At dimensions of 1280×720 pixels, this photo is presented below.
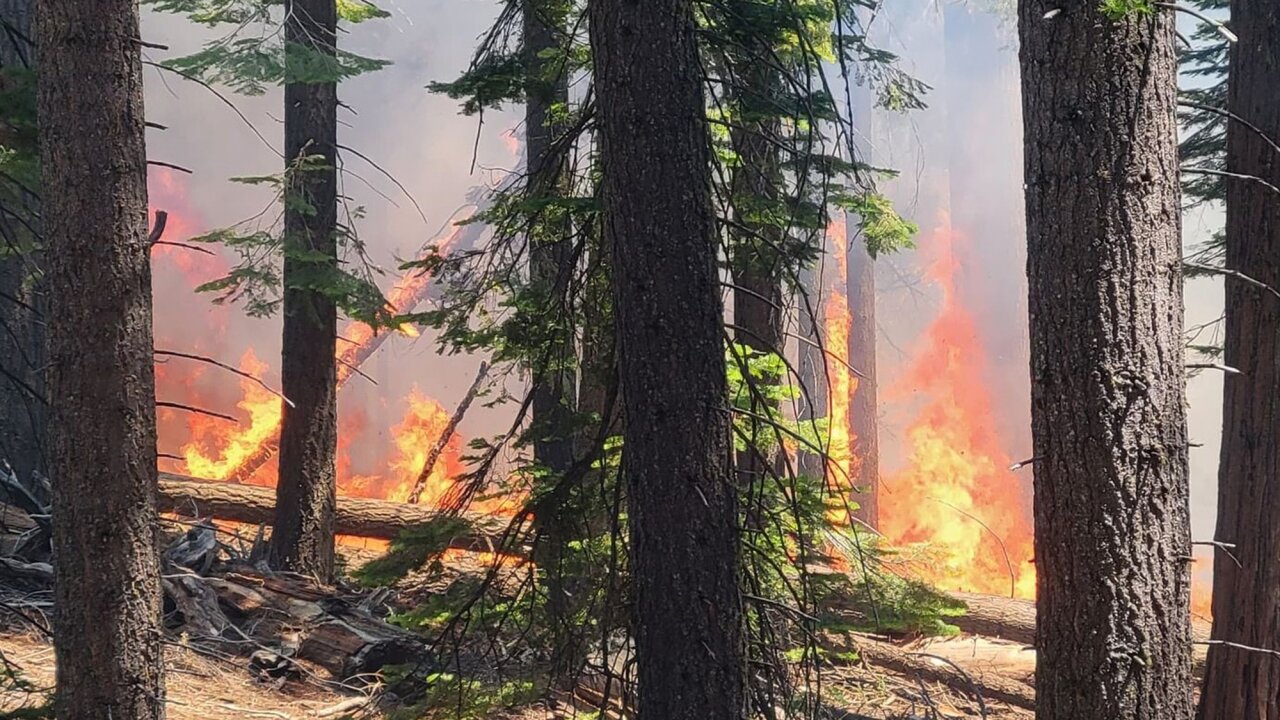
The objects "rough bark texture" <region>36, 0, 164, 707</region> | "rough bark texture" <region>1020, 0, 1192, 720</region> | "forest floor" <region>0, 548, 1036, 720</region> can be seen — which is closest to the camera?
"rough bark texture" <region>1020, 0, 1192, 720</region>

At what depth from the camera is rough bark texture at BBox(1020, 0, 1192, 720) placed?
12.3 ft

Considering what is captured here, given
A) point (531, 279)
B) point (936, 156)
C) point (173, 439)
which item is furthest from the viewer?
point (936, 156)

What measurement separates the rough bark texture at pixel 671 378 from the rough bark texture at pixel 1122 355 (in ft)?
4.41

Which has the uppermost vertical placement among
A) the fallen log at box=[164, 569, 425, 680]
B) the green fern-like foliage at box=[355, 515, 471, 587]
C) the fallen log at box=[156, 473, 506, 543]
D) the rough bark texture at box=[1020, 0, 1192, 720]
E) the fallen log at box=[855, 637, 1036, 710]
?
the rough bark texture at box=[1020, 0, 1192, 720]

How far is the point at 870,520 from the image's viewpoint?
A: 22.2 meters

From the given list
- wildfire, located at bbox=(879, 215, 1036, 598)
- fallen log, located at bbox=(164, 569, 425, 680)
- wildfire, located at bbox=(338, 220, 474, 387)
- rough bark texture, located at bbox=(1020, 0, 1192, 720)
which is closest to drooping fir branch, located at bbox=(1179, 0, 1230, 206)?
rough bark texture, located at bbox=(1020, 0, 1192, 720)

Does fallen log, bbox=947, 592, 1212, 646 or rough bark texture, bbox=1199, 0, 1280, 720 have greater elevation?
rough bark texture, bbox=1199, 0, 1280, 720

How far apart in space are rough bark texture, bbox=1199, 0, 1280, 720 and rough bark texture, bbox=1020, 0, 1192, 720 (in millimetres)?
3601

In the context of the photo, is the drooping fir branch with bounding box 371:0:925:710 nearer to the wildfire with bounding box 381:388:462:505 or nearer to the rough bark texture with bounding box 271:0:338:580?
the rough bark texture with bounding box 271:0:338:580

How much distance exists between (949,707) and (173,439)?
18694 mm

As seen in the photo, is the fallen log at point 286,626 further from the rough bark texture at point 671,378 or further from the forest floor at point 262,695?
the rough bark texture at point 671,378

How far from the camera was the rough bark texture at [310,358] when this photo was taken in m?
10.4

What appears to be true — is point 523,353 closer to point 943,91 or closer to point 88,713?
point 88,713

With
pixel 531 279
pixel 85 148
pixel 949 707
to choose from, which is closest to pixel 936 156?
pixel 949 707
